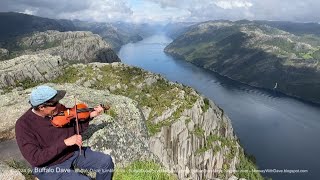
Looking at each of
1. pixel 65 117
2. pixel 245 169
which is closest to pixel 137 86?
pixel 245 169

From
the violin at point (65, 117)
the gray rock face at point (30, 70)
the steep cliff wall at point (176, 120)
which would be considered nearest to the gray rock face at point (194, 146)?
the steep cliff wall at point (176, 120)

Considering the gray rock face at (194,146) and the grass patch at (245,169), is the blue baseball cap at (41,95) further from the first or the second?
the grass patch at (245,169)

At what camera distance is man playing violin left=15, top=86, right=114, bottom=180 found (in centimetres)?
1412

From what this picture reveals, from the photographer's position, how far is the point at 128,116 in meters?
29.3

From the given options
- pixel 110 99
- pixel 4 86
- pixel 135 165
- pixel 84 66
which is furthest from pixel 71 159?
pixel 84 66

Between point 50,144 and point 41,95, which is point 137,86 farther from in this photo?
point 41,95

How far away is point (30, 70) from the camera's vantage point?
17138 centimetres

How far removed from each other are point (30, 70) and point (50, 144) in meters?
166

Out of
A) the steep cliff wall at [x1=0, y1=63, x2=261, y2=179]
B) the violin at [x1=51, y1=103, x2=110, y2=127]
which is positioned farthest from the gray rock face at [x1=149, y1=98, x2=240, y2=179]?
the violin at [x1=51, y1=103, x2=110, y2=127]

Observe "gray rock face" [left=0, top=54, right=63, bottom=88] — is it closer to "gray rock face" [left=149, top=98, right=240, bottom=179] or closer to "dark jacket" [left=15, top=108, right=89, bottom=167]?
"gray rock face" [left=149, top=98, right=240, bottom=179]

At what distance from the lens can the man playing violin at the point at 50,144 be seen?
1412 centimetres

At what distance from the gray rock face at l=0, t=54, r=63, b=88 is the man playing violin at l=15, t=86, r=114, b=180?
153 metres

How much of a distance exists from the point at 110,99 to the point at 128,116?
3.17m

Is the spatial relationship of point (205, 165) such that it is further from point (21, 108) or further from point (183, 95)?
point (21, 108)
